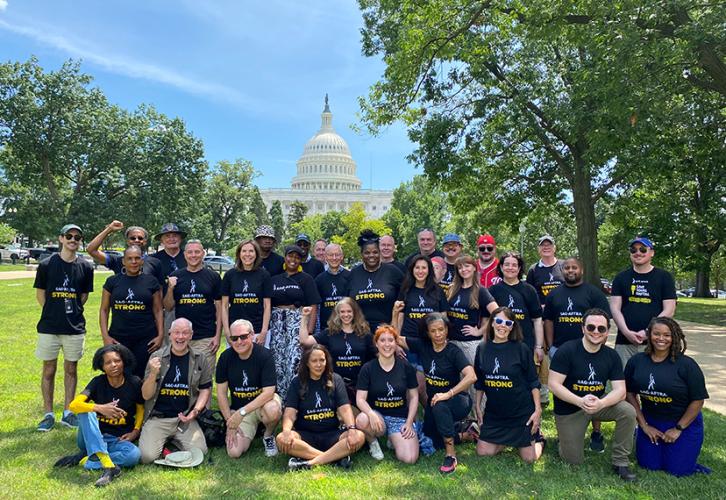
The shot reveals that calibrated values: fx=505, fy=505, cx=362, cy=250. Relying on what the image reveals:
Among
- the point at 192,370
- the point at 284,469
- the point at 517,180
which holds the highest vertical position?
the point at 517,180

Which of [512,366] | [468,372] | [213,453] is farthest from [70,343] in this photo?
[512,366]

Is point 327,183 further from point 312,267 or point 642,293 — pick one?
point 642,293

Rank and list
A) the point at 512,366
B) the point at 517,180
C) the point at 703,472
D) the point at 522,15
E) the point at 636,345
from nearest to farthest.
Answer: the point at 703,472 < the point at 512,366 < the point at 636,345 < the point at 522,15 < the point at 517,180

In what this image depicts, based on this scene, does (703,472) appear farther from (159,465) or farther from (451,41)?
(451,41)

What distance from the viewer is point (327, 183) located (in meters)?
129

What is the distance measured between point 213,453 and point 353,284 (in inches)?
93.1

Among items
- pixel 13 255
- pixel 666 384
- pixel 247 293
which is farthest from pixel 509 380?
pixel 13 255

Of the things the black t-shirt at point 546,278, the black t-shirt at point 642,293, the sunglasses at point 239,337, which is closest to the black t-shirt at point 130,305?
the sunglasses at point 239,337

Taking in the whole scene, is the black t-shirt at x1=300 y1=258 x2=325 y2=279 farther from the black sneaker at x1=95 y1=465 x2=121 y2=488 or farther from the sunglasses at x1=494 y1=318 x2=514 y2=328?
the black sneaker at x1=95 y1=465 x2=121 y2=488

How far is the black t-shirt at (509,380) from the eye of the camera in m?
5.04

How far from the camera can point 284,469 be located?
4797 mm

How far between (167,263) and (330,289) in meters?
2.13

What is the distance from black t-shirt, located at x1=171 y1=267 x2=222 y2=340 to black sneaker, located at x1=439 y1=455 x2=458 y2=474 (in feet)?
9.76

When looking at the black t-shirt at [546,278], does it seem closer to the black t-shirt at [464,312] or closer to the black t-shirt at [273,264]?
the black t-shirt at [464,312]
